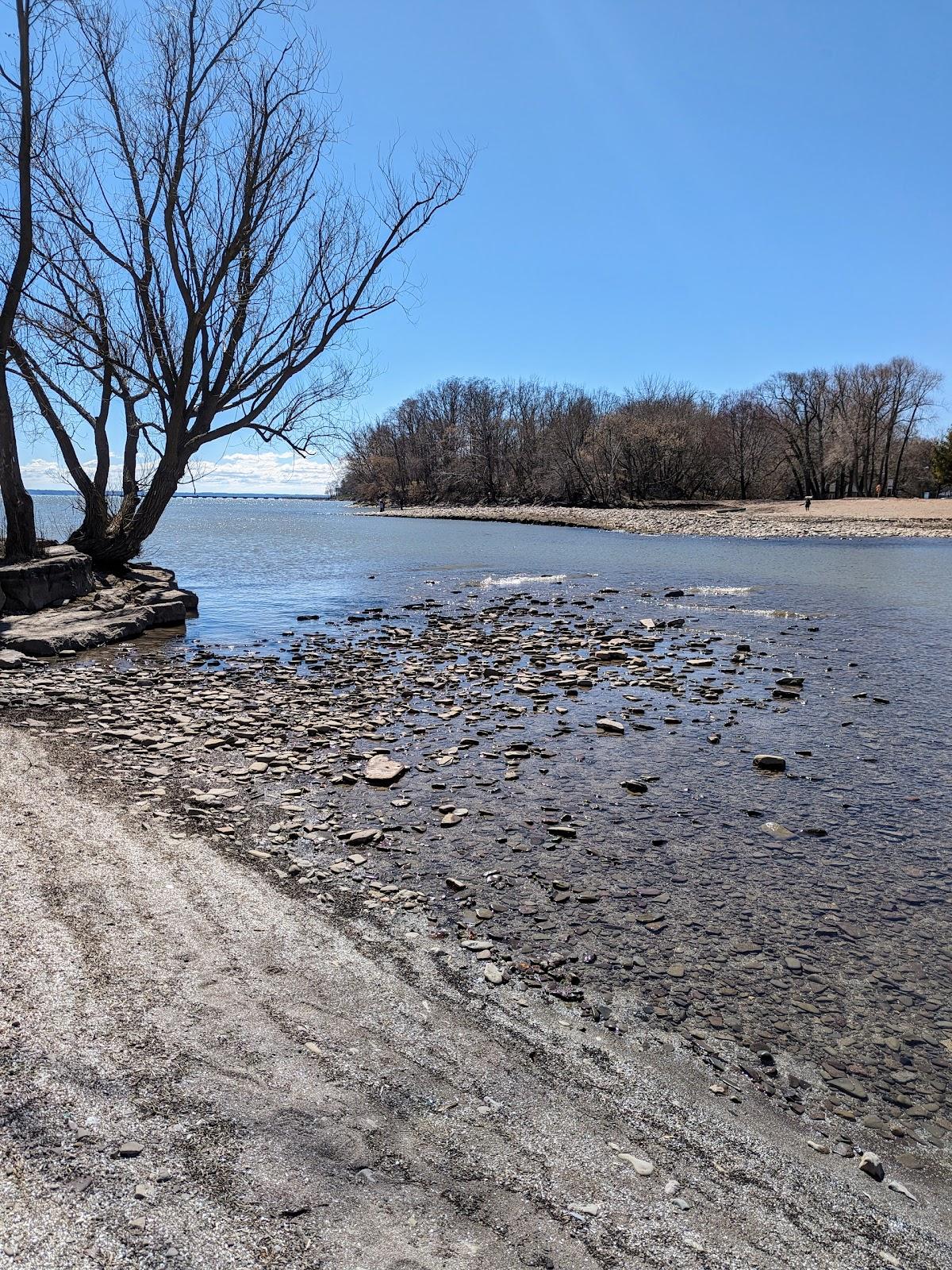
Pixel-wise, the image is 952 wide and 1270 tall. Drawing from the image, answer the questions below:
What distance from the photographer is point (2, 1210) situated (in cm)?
246

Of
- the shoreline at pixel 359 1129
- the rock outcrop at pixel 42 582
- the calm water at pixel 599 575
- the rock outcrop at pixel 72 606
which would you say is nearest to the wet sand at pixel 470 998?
the shoreline at pixel 359 1129

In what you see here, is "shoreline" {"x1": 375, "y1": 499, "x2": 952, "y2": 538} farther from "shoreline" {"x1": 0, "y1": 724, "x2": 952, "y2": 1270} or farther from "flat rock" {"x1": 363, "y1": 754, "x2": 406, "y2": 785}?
"shoreline" {"x1": 0, "y1": 724, "x2": 952, "y2": 1270}

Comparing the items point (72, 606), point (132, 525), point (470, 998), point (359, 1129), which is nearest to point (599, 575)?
point (132, 525)

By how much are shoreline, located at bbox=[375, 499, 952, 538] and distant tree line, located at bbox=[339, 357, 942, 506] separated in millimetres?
9010

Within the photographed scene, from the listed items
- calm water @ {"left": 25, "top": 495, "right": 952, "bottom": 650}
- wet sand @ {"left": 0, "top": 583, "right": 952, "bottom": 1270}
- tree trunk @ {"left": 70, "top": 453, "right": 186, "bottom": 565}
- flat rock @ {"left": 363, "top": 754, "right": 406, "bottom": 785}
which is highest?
tree trunk @ {"left": 70, "top": 453, "right": 186, "bottom": 565}

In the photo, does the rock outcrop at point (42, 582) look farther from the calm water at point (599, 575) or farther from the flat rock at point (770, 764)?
the flat rock at point (770, 764)

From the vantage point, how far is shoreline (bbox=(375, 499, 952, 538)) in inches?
2061

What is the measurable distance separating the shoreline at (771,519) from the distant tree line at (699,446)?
9010mm

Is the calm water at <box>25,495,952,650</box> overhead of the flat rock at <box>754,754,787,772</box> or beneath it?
overhead

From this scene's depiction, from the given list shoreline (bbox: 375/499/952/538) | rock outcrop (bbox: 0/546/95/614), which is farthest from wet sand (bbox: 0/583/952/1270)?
shoreline (bbox: 375/499/952/538)

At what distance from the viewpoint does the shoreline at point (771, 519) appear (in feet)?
172

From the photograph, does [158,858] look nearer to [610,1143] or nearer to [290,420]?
[610,1143]

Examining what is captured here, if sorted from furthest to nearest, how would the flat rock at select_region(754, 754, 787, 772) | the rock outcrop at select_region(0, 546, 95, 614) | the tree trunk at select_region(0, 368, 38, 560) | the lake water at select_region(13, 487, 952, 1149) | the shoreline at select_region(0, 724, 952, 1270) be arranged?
the tree trunk at select_region(0, 368, 38, 560), the rock outcrop at select_region(0, 546, 95, 614), the flat rock at select_region(754, 754, 787, 772), the lake water at select_region(13, 487, 952, 1149), the shoreline at select_region(0, 724, 952, 1270)

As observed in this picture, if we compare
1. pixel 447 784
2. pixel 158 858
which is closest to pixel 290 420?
pixel 447 784
